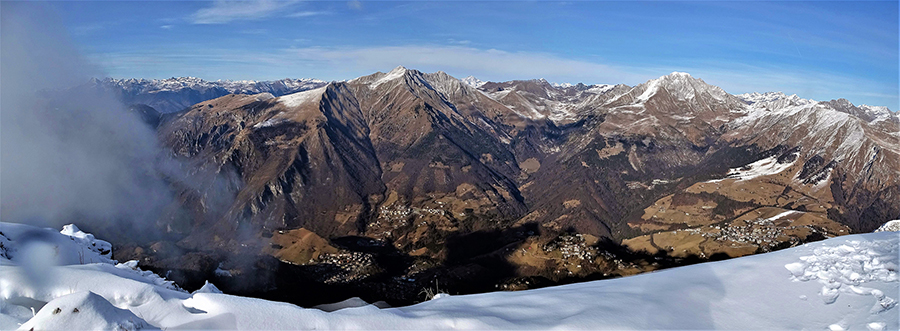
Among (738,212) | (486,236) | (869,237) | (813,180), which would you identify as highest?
(869,237)

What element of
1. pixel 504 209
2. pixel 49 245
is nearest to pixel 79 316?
pixel 49 245

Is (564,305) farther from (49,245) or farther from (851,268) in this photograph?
(49,245)

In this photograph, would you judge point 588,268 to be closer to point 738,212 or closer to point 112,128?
point 738,212

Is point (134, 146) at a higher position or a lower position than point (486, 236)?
higher

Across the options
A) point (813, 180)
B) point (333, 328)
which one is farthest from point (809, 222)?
point (333, 328)

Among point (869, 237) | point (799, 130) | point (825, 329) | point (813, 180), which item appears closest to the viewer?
point (825, 329)

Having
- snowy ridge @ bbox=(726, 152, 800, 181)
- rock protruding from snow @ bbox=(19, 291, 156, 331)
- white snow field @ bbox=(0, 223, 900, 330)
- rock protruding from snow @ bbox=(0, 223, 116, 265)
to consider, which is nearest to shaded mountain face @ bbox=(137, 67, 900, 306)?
snowy ridge @ bbox=(726, 152, 800, 181)

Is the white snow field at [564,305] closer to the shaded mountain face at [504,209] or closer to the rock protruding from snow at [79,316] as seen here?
the rock protruding from snow at [79,316]
